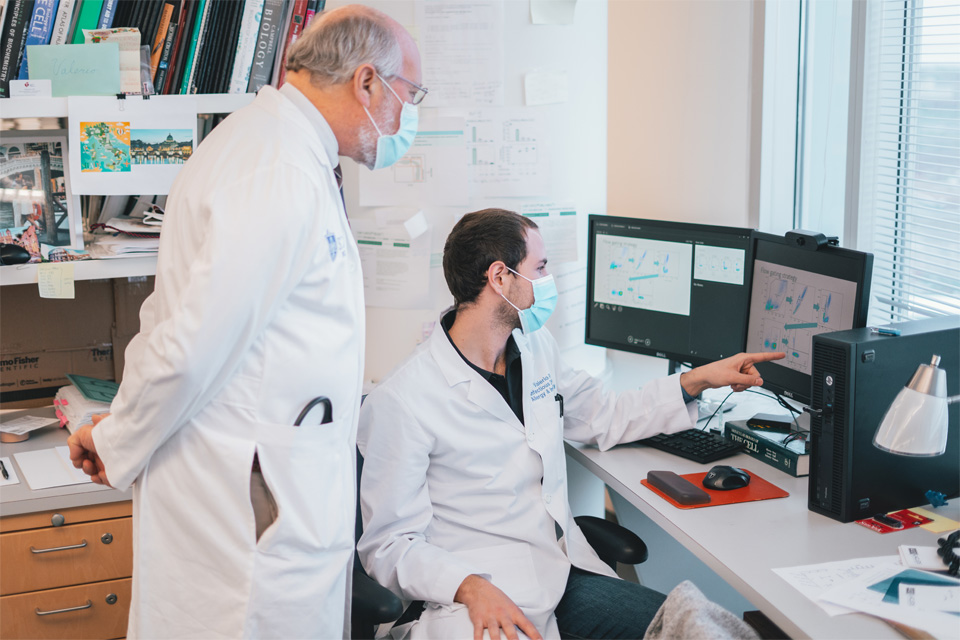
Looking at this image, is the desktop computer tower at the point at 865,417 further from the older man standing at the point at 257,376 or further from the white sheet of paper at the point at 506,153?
the white sheet of paper at the point at 506,153

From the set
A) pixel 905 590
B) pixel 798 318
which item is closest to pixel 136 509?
pixel 905 590

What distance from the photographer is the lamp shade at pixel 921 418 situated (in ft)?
4.18

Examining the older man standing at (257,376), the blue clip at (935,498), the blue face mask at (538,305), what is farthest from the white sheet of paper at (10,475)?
the blue clip at (935,498)

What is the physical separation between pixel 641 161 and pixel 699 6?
18.3 inches

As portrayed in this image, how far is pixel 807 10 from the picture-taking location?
225cm

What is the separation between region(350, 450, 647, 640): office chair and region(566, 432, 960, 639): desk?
0.30 feet

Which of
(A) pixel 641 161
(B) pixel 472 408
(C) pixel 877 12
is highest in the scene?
(C) pixel 877 12

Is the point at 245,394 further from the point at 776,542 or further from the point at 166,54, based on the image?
the point at 166,54

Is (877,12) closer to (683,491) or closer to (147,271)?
(683,491)

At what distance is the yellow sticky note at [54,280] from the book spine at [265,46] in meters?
0.67

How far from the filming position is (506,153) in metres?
2.43

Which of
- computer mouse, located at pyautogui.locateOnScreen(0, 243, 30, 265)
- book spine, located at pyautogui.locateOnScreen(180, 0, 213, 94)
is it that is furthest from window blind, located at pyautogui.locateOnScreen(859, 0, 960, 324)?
Answer: computer mouse, located at pyautogui.locateOnScreen(0, 243, 30, 265)

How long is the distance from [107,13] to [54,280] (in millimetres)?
691

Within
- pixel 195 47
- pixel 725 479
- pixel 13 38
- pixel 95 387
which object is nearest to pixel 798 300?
pixel 725 479
